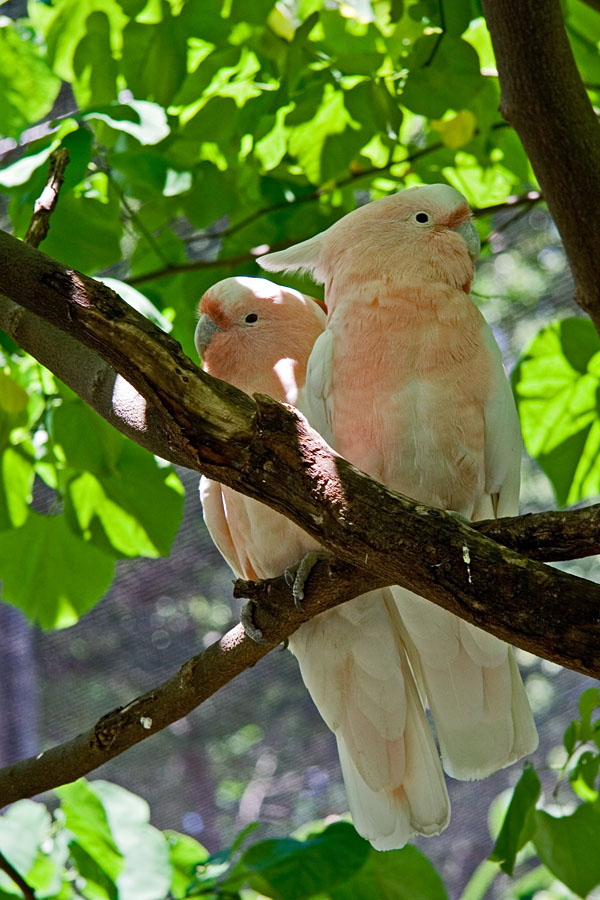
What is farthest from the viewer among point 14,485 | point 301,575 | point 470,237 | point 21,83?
point 21,83

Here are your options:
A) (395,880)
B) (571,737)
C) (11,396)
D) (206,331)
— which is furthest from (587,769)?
(11,396)

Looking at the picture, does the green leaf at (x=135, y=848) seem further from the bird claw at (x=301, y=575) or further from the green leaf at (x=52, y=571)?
the bird claw at (x=301, y=575)

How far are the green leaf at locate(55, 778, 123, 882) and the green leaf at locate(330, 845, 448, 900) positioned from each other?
0.93 feet

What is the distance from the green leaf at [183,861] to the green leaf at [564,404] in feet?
2.34

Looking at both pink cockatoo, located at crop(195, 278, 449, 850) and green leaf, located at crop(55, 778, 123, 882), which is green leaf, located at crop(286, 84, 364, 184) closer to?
pink cockatoo, located at crop(195, 278, 449, 850)

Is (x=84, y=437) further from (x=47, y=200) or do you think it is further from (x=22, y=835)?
(x=22, y=835)

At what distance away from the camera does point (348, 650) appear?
3.52ft

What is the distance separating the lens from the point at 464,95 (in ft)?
3.71

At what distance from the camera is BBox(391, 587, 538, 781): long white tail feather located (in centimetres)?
100

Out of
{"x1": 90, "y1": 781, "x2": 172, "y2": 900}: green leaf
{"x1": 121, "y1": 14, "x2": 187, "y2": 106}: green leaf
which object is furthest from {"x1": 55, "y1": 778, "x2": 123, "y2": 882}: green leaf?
{"x1": 121, "y1": 14, "x2": 187, "y2": 106}: green leaf

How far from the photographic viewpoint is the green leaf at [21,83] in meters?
1.33

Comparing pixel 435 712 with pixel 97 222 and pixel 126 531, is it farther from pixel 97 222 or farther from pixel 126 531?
pixel 97 222

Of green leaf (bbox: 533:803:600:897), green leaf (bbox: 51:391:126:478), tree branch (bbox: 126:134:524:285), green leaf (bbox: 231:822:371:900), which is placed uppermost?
tree branch (bbox: 126:134:524:285)

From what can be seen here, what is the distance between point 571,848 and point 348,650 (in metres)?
0.36
